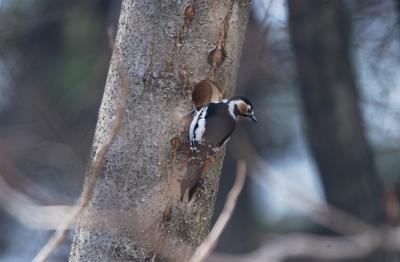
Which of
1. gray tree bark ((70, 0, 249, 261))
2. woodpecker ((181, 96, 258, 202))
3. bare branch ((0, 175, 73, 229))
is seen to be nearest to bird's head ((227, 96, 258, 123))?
woodpecker ((181, 96, 258, 202))

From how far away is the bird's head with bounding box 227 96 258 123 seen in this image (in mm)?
3689

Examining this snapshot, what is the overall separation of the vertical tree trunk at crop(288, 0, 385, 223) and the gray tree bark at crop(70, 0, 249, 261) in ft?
9.30

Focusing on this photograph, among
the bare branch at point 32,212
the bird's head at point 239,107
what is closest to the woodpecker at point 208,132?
the bird's head at point 239,107

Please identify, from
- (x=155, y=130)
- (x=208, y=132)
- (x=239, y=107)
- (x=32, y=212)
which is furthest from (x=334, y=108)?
(x=32, y=212)

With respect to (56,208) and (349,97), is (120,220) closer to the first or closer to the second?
(56,208)

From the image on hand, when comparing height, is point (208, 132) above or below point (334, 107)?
above

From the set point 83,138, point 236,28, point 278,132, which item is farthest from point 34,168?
point 236,28

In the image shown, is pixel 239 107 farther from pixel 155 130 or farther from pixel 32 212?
pixel 32 212

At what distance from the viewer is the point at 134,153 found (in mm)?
3090

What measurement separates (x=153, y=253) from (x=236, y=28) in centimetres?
85

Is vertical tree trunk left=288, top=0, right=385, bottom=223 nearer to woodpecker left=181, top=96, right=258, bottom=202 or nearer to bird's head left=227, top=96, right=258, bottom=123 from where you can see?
bird's head left=227, top=96, right=258, bottom=123

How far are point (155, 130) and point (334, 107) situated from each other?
3.32 metres

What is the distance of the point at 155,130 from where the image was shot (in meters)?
3.13

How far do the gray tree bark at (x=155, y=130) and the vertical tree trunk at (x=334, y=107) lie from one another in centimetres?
284
